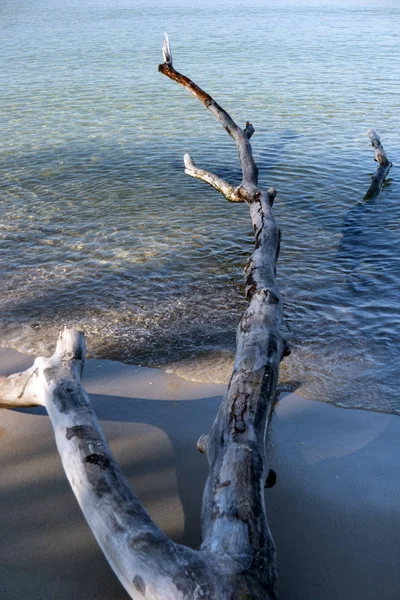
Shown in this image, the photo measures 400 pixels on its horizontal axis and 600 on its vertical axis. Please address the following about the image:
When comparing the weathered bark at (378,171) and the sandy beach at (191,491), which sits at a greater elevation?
the weathered bark at (378,171)

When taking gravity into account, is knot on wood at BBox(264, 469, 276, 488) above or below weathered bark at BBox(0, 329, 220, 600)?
below

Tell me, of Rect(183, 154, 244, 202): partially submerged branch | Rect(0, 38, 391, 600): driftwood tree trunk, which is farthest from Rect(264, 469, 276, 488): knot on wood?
Rect(183, 154, 244, 202): partially submerged branch

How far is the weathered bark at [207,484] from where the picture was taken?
2387 mm

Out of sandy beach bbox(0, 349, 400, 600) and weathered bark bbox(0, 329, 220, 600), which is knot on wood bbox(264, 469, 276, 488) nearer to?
sandy beach bbox(0, 349, 400, 600)

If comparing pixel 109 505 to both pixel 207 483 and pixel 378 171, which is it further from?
pixel 378 171

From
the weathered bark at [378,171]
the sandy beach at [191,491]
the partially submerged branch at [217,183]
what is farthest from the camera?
the weathered bark at [378,171]

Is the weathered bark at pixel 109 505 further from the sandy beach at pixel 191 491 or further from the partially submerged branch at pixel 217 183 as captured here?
the partially submerged branch at pixel 217 183

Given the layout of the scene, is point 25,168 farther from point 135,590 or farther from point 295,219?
point 135,590

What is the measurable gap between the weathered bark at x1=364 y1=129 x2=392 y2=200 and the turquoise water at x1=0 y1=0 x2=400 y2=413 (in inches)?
7.3

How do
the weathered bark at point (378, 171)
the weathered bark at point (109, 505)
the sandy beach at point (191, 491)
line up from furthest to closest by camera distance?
the weathered bark at point (378, 171) → the sandy beach at point (191, 491) → the weathered bark at point (109, 505)

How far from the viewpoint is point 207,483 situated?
3.02m

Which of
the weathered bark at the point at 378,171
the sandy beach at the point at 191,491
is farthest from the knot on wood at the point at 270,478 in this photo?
the weathered bark at the point at 378,171

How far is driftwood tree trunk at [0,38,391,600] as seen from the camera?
2387 mm

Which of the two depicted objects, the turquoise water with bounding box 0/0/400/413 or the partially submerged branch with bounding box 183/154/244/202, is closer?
the turquoise water with bounding box 0/0/400/413
